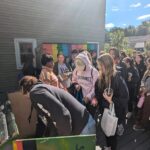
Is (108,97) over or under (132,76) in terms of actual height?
over

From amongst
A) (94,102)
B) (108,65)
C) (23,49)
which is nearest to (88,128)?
(108,65)

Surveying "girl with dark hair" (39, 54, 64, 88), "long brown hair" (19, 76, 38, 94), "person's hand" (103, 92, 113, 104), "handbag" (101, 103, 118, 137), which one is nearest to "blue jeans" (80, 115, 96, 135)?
"handbag" (101, 103, 118, 137)

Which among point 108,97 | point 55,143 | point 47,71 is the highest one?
point 47,71

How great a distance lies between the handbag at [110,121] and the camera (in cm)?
299

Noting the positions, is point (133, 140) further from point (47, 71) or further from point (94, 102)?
point (47, 71)

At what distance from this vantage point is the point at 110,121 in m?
3.01

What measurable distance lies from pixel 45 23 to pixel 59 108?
23.4ft

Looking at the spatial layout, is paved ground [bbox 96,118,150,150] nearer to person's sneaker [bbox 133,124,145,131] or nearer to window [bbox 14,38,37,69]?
person's sneaker [bbox 133,124,145,131]

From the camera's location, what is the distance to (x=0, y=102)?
378cm

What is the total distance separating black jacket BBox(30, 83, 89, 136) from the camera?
6.73 feet

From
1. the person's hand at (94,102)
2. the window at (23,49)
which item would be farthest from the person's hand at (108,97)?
the window at (23,49)

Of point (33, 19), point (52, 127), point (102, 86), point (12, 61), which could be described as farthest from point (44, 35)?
point (52, 127)

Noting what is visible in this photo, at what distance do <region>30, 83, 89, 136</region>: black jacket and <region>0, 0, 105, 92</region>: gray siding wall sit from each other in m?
5.73

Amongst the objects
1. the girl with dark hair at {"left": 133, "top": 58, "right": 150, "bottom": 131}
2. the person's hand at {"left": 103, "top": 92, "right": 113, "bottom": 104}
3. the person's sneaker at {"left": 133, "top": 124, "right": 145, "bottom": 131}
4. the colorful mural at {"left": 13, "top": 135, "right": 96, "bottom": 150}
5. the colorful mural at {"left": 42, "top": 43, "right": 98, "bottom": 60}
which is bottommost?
the person's sneaker at {"left": 133, "top": 124, "right": 145, "bottom": 131}
